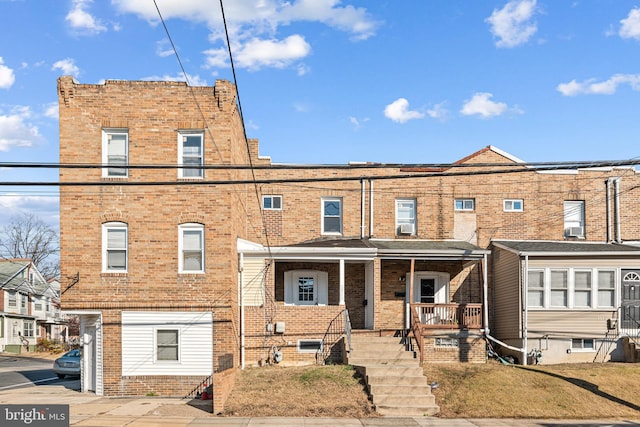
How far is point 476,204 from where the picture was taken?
26109 mm

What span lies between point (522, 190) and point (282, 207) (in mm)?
9359

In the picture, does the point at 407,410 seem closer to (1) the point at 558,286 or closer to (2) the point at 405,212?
(1) the point at 558,286

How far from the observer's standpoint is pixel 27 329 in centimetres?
5675

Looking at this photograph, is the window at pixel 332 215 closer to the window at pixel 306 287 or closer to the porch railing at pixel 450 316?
the window at pixel 306 287

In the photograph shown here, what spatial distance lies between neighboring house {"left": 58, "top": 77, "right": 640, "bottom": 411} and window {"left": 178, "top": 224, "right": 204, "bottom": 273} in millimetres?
34

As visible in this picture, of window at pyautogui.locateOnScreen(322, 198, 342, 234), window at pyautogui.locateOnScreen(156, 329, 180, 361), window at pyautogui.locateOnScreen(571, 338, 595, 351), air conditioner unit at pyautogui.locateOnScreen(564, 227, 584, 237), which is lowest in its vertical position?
window at pyautogui.locateOnScreen(571, 338, 595, 351)

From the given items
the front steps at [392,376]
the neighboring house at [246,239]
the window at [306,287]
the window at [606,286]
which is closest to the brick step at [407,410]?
the front steps at [392,376]

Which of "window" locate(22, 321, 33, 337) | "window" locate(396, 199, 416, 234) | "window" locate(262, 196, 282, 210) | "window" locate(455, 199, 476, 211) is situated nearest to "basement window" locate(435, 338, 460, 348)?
"window" locate(396, 199, 416, 234)

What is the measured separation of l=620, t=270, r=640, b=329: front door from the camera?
2270cm

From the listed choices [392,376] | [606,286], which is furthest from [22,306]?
[606,286]

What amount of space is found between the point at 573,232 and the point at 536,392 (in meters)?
10.5

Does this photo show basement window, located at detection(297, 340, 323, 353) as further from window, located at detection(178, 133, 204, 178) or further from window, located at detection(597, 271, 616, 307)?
window, located at detection(597, 271, 616, 307)

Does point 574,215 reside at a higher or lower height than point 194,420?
higher

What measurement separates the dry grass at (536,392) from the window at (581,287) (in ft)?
10.4
